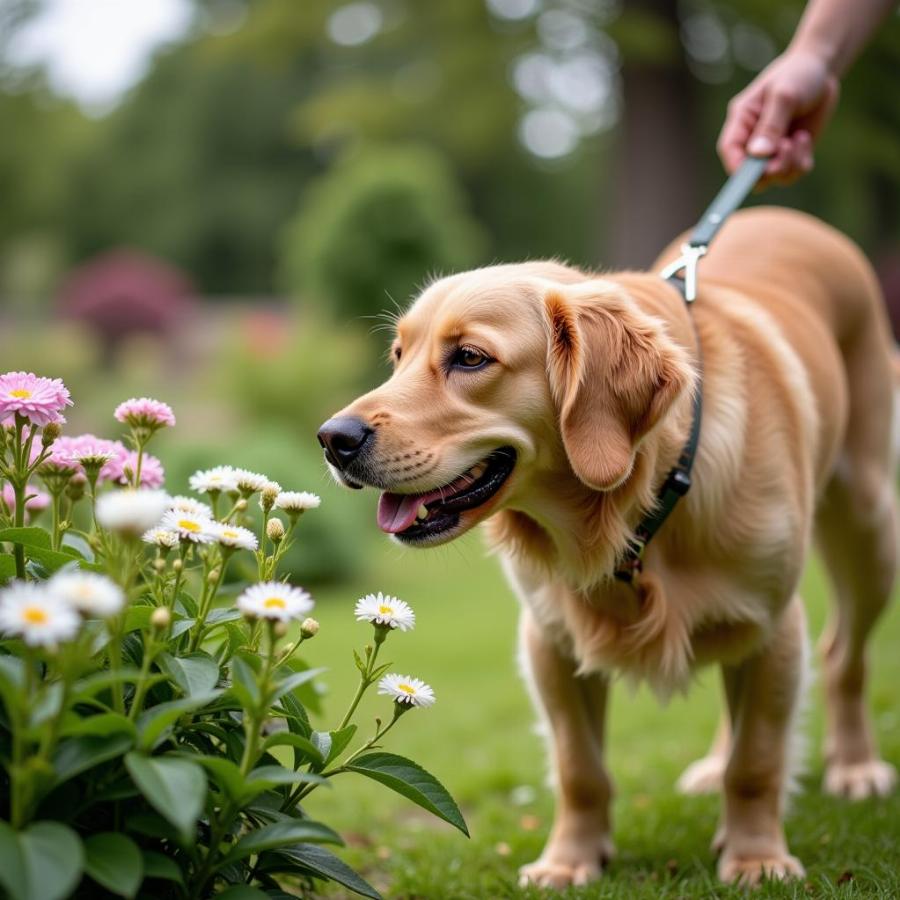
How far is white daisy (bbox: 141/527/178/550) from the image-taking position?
6.77 ft

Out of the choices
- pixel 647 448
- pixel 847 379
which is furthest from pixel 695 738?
pixel 647 448

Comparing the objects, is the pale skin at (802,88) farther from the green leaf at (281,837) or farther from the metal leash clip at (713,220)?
the green leaf at (281,837)

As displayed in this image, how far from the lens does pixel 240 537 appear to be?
1.97 meters

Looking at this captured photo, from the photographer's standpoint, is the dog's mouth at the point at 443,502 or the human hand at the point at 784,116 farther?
the human hand at the point at 784,116

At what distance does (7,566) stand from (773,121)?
2907mm

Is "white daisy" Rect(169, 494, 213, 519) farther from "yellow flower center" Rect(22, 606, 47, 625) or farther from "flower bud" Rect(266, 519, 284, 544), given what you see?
"yellow flower center" Rect(22, 606, 47, 625)

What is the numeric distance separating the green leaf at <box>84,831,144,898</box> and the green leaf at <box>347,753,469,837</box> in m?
0.50

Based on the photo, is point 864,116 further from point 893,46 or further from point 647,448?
point 647,448

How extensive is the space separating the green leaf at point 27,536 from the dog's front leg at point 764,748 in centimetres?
188

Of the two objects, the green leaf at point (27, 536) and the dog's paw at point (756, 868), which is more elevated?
the green leaf at point (27, 536)

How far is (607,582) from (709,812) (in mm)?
1251

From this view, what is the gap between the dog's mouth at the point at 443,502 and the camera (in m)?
2.57

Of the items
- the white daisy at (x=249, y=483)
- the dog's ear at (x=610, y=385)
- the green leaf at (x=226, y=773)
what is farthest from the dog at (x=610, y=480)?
the green leaf at (x=226, y=773)

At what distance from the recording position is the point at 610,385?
8.50ft
